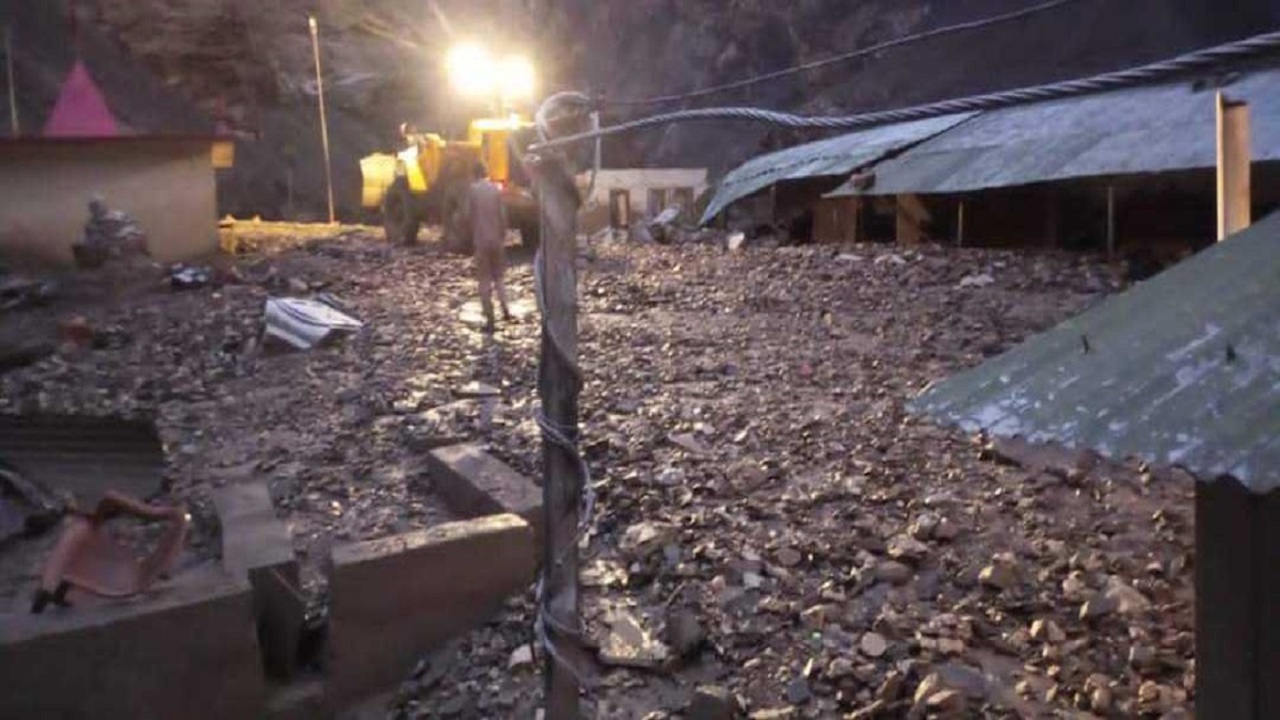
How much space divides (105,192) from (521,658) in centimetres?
1145

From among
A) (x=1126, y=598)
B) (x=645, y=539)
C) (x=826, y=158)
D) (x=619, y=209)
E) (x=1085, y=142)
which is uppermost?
(x=826, y=158)

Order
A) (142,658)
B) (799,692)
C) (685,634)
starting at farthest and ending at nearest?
(685,634) → (142,658) → (799,692)

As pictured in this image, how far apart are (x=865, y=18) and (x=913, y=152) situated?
1251cm

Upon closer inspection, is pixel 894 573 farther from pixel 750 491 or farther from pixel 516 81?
pixel 516 81

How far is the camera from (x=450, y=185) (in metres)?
15.9

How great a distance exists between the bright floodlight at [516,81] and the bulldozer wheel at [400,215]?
2.26 meters

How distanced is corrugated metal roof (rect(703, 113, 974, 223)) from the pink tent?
10204mm

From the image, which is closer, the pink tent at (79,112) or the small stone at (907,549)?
the small stone at (907,549)

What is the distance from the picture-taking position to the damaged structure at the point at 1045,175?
1098 cm

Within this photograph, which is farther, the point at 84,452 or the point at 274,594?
the point at 84,452

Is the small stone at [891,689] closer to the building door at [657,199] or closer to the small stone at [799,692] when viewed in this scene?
the small stone at [799,692]

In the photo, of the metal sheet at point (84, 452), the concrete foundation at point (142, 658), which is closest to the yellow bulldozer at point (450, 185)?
the metal sheet at point (84, 452)

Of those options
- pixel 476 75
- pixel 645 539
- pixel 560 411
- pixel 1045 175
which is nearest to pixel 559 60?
pixel 476 75

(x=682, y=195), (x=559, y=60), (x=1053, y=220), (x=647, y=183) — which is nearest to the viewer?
(x=1053, y=220)
